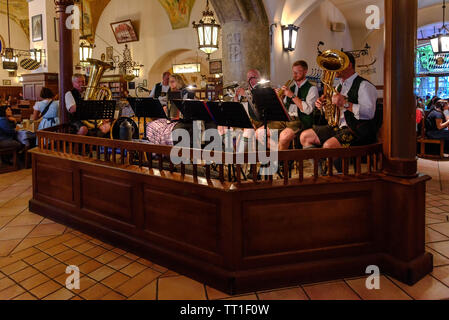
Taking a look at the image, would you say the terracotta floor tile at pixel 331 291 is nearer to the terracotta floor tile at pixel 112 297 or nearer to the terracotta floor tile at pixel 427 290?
the terracotta floor tile at pixel 427 290

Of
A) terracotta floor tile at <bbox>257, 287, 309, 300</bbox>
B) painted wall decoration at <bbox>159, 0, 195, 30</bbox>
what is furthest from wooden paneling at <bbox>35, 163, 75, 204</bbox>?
painted wall decoration at <bbox>159, 0, 195, 30</bbox>

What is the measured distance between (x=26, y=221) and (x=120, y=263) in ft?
5.60

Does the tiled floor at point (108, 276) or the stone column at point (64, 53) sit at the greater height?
the stone column at point (64, 53)

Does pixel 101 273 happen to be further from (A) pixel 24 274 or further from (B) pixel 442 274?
(B) pixel 442 274

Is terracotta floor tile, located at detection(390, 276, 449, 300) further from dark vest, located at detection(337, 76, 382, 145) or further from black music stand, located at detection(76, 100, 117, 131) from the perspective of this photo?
black music stand, located at detection(76, 100, 117, 131)

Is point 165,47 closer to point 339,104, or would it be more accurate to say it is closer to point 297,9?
point 297,9

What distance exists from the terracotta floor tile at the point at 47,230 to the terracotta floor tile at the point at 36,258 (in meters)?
0.48

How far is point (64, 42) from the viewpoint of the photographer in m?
5.25

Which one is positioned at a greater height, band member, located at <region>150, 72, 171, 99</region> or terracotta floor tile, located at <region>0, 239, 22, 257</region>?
band member, located at <region>150, 72, 171, 99</region>

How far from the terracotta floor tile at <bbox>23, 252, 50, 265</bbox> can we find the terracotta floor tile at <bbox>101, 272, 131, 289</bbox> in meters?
0.75

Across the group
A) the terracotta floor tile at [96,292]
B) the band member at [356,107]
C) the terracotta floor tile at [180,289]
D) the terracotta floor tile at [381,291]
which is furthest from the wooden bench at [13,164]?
the terracotta floor tile at [381,291]

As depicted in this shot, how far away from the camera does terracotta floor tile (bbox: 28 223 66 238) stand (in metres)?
3.73

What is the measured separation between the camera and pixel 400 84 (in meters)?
2.64

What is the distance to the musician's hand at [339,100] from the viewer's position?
3.15 m
